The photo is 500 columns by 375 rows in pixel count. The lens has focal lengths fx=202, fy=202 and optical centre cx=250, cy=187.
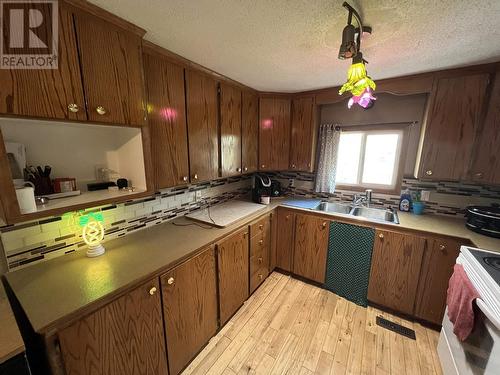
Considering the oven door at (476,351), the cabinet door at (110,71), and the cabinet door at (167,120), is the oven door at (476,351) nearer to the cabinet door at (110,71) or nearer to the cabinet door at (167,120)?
the cabinet door at (167,120)

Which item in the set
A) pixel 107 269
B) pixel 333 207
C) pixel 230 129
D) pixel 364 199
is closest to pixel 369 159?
pixel 364 199

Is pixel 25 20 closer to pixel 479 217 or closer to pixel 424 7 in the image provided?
pixel 424 7

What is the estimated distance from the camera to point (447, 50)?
55.0 inches

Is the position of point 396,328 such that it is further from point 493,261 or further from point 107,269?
point 107,269

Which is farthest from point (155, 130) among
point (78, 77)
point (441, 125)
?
point (441, 125)

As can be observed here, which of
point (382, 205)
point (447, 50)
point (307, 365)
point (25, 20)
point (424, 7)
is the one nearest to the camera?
point (25, 20)

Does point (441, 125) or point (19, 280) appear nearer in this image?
point (19, 280)

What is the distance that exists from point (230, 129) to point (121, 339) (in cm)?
181

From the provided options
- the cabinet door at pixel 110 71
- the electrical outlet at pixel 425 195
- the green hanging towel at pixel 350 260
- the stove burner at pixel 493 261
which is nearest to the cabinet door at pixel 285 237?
the green hanging towel at pixel 350 260

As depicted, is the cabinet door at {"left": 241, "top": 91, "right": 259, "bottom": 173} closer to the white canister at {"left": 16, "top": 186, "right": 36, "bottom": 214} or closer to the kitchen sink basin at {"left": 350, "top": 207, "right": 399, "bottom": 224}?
the kitchen sink basin at {"left": 350, "top": 207, "right": 399, "bottom": 224}

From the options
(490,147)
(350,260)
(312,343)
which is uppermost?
(490,147)

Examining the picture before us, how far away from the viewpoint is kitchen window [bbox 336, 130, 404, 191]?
231 centimetres

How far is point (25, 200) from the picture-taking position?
0.92 metres

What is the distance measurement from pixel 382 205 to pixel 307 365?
70.4 inches
